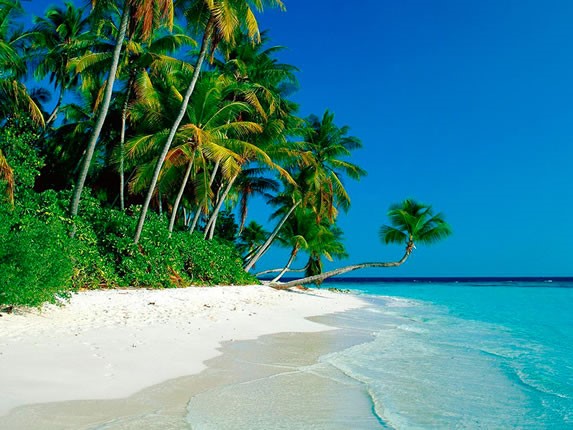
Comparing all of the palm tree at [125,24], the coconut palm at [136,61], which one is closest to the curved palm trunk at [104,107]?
the palm tree at [125,24]

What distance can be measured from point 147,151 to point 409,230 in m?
12.5

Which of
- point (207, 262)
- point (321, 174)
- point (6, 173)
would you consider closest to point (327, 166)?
point (321, 174)

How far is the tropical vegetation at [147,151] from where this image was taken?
11992 mm

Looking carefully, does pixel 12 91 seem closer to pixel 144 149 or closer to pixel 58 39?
pixel 144 149

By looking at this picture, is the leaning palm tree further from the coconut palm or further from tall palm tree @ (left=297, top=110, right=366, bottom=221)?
the coconut palm

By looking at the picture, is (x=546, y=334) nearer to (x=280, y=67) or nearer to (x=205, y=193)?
(x=205, y=193)

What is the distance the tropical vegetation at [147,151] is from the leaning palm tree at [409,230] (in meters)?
0.08

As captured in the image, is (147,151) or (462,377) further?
(147,151)

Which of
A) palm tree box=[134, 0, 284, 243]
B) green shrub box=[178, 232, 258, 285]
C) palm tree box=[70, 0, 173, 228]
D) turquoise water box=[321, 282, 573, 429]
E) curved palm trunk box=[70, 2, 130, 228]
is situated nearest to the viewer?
turquoise water box=[321, 282, 573, 429]

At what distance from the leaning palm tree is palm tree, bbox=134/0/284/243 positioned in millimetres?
10325

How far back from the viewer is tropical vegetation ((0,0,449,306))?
11992 mm

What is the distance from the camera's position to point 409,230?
75.7 ft

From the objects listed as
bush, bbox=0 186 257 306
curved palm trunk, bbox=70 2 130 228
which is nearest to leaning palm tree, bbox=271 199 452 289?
bush, bbox=0 186 257 306

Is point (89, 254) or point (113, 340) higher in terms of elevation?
point (89, 254)
